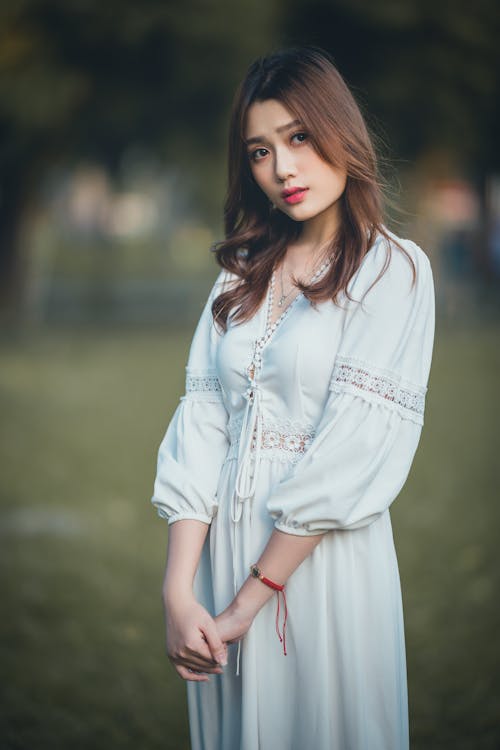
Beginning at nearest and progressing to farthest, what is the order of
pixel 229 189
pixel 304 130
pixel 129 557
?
pixel 304 130 < pixel 229 189 < pixel 129 557

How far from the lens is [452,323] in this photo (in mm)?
18047

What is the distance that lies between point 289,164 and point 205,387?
2.07 ft

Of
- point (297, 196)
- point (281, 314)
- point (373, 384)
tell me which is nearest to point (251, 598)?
point (373, 384)

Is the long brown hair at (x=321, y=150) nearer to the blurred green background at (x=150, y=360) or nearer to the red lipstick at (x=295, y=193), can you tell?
the red lipstick at (x=295, y=193)

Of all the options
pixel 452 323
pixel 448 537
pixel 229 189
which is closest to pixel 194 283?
pixel 452 323

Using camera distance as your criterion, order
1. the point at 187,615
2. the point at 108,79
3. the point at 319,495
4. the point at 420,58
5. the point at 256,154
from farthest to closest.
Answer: the point at 108,79
the point at 420,58
the point at 256,154
the point at 187,615
the point at 319,495

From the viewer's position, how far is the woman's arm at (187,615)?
7.06 feet

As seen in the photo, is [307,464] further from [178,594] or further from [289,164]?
Answer: [289,164]

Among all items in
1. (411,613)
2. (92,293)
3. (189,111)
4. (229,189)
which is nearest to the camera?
(229,189)

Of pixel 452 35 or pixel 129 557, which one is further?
pixel 452 35

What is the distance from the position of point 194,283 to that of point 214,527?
103 feet

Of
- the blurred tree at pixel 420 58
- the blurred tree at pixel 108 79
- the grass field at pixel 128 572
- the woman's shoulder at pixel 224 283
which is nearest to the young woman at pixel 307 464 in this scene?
the woman's shoulder at pixel 224 283

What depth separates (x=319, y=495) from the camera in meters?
2.07

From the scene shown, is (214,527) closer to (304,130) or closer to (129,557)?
(304,130)
